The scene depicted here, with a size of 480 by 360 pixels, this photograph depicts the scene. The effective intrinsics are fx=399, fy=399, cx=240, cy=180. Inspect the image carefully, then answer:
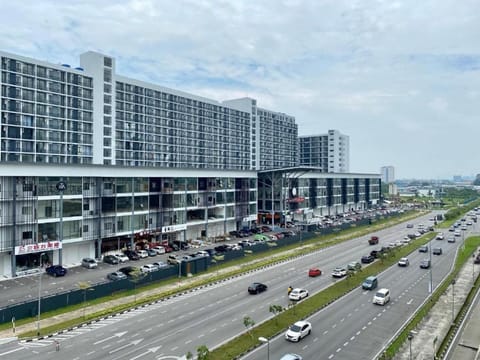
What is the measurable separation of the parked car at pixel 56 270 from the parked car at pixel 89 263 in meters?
4.52

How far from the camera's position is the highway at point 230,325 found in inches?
1283

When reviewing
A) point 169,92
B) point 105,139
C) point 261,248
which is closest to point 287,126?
point 169,92

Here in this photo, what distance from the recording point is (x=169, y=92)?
410ft

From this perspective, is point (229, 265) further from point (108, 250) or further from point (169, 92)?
point (169, 92)

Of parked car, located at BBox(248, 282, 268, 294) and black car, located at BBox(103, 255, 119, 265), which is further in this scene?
black car, located at BBox(103, 255, 119, 265)

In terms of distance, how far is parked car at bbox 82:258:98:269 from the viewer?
206 ft

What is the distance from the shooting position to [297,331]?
3462 centimetres

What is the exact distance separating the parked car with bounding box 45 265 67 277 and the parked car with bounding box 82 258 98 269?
14.8ft

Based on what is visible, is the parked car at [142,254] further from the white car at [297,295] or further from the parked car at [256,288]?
the white car at [297,295]

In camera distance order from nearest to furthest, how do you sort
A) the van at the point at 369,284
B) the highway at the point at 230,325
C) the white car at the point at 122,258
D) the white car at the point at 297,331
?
1. the highway at the point at 230,325
2. the white car at the point at 297,331
3. the van at the point at 369,284
4. the white car at the point at 122,258

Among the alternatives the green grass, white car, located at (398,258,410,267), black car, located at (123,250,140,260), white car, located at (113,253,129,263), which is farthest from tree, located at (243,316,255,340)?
white car, located at (398,258,410,267)

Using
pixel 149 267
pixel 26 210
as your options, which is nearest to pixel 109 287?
pixel 149 267

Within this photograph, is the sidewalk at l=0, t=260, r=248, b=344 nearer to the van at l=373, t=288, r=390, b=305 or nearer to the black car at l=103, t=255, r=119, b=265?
the black car at l=103, t=255, r=119, b=265

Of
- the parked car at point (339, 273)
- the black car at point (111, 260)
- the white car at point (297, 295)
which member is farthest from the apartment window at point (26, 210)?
the parked car at point (339, 273)
